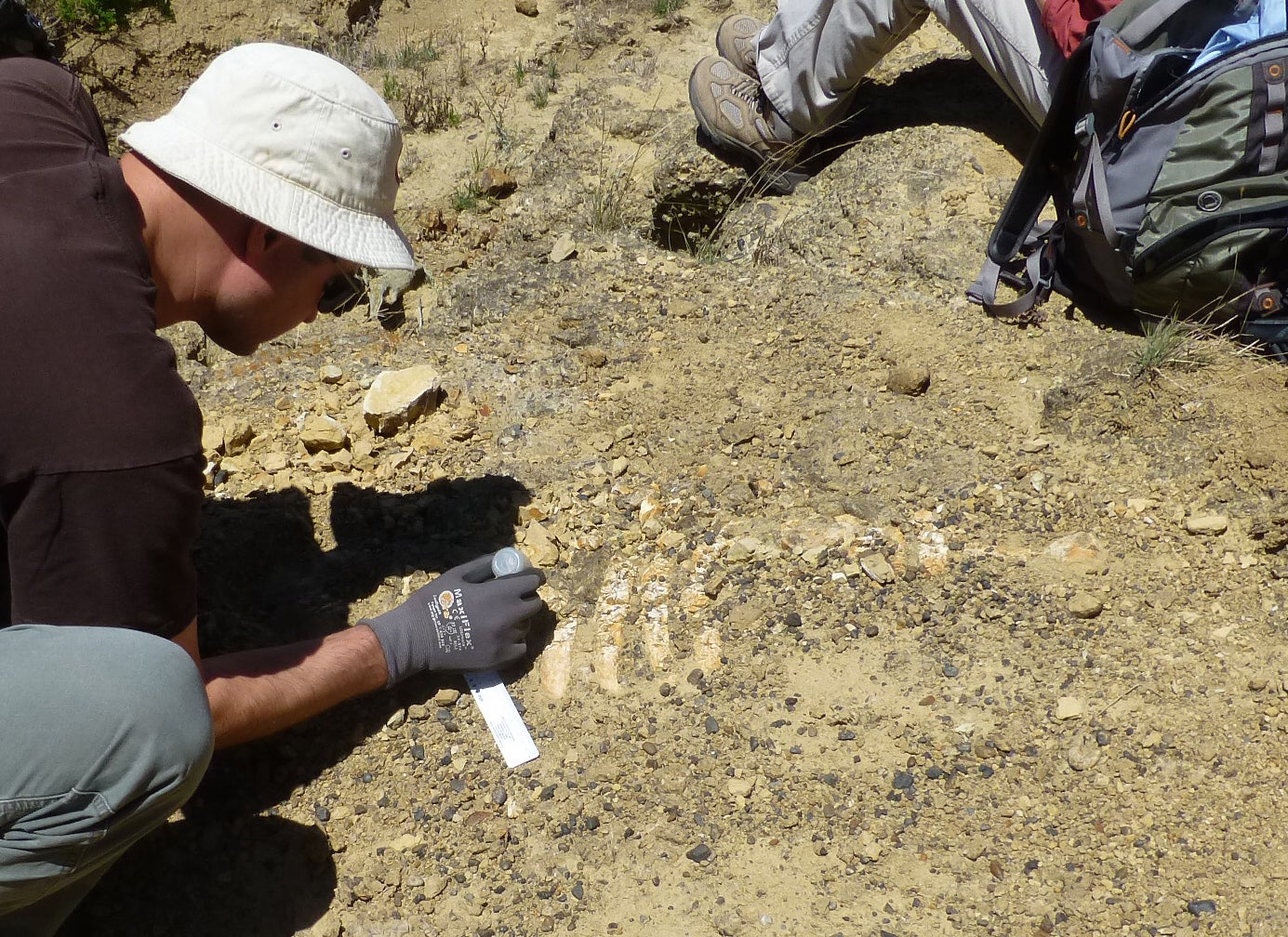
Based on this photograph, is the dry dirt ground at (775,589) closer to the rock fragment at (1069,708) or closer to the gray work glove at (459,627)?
the rock fragment at (1069,708)

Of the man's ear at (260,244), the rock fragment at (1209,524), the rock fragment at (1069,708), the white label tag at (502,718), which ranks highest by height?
the man's ear at (260,244)

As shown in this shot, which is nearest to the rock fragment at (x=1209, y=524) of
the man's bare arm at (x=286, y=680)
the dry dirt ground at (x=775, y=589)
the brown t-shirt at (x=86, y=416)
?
the dry dirt ground at (x=775, y=589)

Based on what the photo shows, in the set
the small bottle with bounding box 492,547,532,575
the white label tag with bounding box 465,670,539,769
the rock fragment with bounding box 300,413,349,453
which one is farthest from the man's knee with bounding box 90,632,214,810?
the rock fragment with bounding box 300,413,349,453

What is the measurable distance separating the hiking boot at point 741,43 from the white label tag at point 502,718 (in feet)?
8.00

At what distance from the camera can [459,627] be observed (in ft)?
7.16

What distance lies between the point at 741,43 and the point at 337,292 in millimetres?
2006

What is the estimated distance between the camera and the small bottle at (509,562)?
231cm

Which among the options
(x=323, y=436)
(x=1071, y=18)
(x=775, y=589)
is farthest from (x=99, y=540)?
(x=1071, y=18)

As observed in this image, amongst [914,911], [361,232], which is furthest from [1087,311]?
[361,232]

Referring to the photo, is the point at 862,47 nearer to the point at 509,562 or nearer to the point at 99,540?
the point at 509,562

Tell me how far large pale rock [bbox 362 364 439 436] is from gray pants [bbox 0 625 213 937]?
4.04 ft

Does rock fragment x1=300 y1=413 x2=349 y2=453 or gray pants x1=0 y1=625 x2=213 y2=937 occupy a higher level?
gray pants x1=0 y1=625 x2=213 y2=937

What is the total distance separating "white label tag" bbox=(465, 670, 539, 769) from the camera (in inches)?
84.7

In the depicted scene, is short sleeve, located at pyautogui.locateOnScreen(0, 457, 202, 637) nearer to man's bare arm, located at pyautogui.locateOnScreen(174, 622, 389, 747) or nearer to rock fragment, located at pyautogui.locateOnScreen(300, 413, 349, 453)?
man's bare arm, located at pyautogui.locateOnScreen(174, 622, 389, 747)
